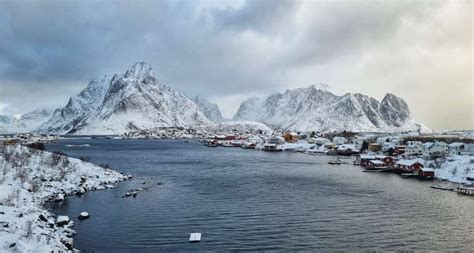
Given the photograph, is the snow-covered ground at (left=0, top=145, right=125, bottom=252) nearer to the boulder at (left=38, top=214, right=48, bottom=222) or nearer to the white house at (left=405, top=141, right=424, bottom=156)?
the boulder at (left=38, top=214, right=48, bottom=222)

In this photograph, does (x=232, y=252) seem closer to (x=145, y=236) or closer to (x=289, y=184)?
(x=145, y=236)

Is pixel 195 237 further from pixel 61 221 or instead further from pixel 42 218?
pixel 42 218

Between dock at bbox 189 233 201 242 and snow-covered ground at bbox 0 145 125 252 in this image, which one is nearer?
snow-covered ground at bbox 0 145 125 252

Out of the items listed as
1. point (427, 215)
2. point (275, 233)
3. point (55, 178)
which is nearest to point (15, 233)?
point (275, 233)

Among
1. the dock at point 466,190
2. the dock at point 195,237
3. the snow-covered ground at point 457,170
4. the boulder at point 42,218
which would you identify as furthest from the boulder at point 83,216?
the snow-covered ground at point 457,170

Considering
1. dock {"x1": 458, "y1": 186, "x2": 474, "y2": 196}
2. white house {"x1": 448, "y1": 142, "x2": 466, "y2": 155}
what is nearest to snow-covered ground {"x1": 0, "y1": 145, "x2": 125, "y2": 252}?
dock {"x1": 458, "y1": 186, "x2": 474, "y2": 196}

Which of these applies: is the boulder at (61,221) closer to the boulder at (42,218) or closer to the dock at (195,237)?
the boulder at (42,218)

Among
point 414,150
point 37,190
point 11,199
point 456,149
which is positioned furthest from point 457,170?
point 11,199
